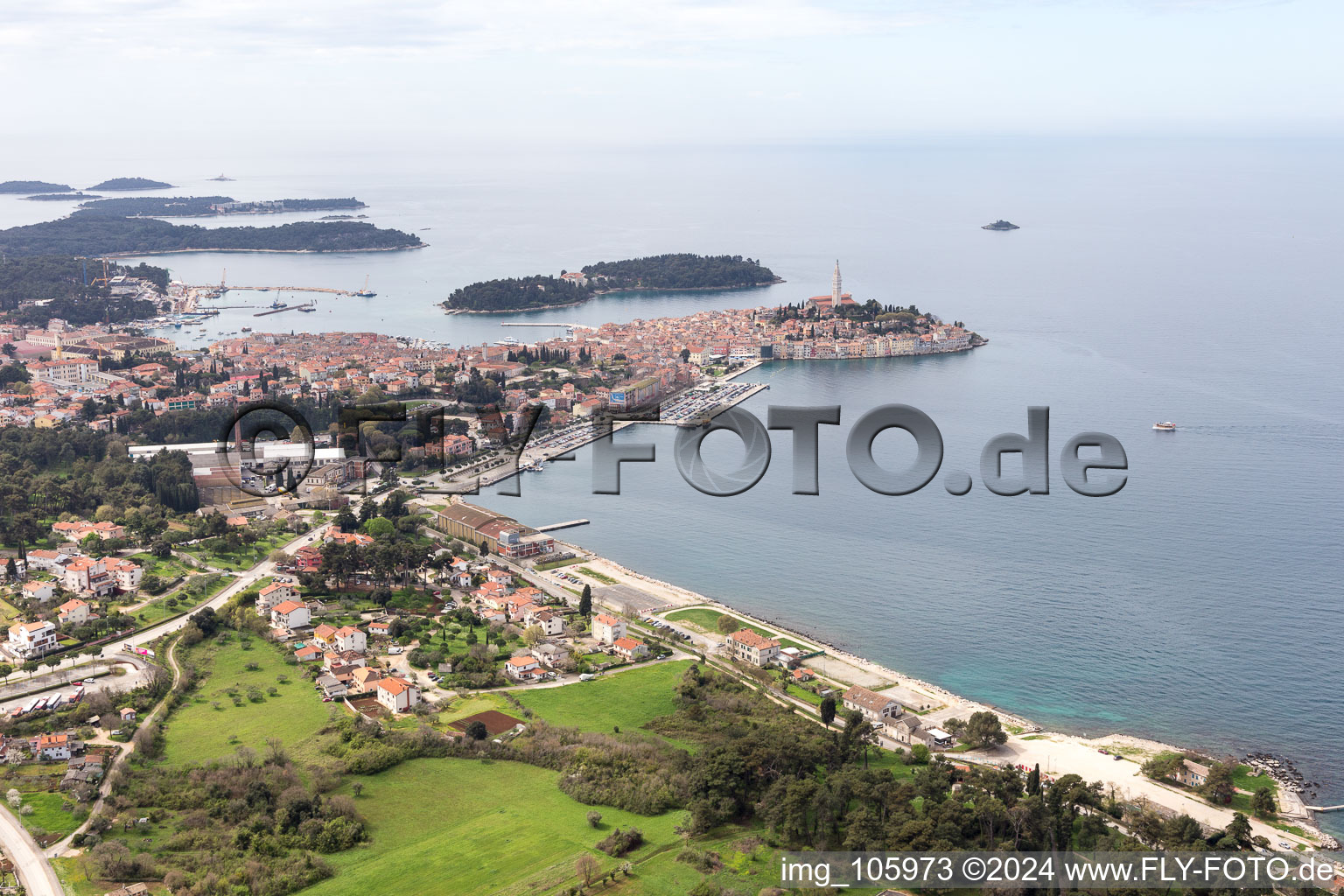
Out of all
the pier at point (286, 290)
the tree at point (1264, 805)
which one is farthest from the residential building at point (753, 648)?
the pier at point (286, 290)

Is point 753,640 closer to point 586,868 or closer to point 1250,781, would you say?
point 586,868

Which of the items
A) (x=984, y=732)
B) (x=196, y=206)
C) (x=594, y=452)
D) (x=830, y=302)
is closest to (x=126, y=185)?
(x=196, y=206)

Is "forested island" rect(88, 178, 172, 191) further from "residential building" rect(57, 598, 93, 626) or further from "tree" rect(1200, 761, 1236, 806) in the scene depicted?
"tree" rect(1200, 761, 1236, 806)

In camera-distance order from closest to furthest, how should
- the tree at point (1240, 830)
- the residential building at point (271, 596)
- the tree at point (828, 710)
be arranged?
the tree at point (1240, 830) < the tree at point (828, 710) < the residential building at point (271, 596)

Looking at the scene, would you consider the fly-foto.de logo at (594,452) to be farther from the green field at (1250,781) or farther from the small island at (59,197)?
the small island at (59,197)

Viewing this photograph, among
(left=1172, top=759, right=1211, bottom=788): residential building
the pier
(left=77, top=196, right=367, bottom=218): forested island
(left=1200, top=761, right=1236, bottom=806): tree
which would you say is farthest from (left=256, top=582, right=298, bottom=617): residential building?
(left=77, top=196, right=367, bottom=218): forested island

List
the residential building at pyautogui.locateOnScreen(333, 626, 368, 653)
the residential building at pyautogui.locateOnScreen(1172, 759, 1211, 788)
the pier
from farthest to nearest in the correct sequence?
1. the pier
2. the residential building at pyautogui.locateOnScreen(333, 626, 368, 653)
3. the residential building at pyautogui.locateOnScreen(1172, 759, 1211, 788)
